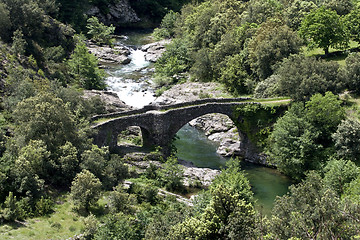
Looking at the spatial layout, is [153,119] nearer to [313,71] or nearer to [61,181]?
[61,181]

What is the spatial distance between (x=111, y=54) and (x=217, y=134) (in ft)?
145

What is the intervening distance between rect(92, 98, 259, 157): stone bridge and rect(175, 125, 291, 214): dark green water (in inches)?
173

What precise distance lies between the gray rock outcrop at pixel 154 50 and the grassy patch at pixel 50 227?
65360 mm

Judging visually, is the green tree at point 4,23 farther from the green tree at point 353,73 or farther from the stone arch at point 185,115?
the green tree at point 353,73

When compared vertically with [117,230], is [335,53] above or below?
above

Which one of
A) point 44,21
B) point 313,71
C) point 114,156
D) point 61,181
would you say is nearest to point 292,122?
point 313,71

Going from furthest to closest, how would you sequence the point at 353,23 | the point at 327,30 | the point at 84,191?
the point at 353,23 < the point at 327,30 < the point at 84,191

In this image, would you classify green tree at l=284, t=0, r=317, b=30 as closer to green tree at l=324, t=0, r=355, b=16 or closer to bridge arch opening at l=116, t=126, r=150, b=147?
green tree at l=324, t=0, r=355, b=16

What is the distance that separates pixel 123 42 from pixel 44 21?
32.6 meters

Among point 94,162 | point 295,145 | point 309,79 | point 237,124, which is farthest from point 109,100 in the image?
point 309,79

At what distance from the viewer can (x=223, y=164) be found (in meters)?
60.8

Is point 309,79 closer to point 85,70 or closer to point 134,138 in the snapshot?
point 134,138

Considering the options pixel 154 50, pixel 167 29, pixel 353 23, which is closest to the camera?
pixel 353 23

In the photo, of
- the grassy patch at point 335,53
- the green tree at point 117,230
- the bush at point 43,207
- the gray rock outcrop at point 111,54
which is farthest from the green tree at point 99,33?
the green tree at point 117,230
